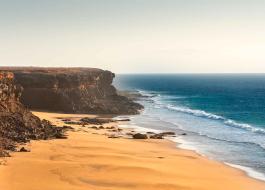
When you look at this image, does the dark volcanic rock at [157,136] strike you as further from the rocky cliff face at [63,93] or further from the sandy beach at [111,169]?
the rocky cliff face at [63,93]

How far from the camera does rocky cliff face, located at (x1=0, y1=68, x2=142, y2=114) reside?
255ft

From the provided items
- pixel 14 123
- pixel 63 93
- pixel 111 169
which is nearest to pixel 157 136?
pixel 14 123

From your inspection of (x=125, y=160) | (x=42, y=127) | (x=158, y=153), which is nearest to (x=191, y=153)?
(x=158, y=153)

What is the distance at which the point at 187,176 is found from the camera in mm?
33406

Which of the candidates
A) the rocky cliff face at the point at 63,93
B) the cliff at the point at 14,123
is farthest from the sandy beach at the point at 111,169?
the rocky cliff face at the point at 63,93

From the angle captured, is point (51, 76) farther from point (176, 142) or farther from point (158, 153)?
point (158, 153)

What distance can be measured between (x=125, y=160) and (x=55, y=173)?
825cm

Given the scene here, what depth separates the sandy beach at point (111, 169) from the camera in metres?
29.1

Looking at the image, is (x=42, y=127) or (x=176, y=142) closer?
(x=42, y=127)

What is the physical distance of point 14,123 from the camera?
44.3 metres

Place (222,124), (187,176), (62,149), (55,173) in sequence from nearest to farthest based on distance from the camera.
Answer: (55,173), (187,176), (62,149), (222,124)

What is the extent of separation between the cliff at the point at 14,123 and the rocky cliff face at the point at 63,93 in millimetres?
26390

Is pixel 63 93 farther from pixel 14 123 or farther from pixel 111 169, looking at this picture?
pixel 111 169

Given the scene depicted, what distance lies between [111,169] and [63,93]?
4751 centimetres
